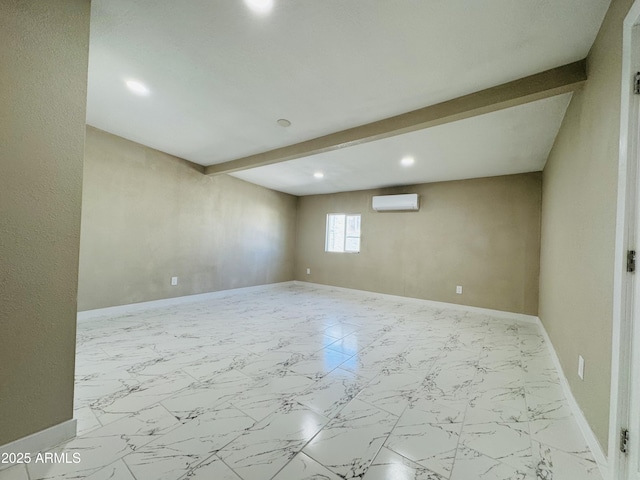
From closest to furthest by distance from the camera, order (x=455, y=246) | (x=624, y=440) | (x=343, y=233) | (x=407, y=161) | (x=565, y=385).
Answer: (x=624, y=440)
(x=565, y=385)
(x=407, y=161)
(x=455, y=246)
(x=343, y=233)

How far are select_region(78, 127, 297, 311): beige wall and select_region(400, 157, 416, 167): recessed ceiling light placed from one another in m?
3.33

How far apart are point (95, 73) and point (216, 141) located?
55.9 inches

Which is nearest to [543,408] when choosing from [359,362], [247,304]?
[359,362]

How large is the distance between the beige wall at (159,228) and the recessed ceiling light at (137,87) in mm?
1507

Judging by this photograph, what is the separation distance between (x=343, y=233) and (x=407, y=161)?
2.73 m

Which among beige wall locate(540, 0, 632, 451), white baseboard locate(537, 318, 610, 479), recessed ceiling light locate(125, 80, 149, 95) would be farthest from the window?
recessed ceiling light locate(125, 80, 149, 95)

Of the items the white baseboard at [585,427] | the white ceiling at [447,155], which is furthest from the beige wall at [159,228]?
the white baseboard at [585,427]

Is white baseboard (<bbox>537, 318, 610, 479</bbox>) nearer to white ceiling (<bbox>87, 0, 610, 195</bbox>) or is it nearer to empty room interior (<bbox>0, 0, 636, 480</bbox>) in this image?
empty room interior (<bbox>0, 0, 636, 480</bbox>)

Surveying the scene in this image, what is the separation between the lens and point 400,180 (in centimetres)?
486

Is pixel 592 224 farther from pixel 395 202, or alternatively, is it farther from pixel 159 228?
pixel 159 228

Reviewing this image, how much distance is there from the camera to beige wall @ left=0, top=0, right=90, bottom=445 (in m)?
1.18

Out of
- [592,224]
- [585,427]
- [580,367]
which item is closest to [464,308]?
[580,367]

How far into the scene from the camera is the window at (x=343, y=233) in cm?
599

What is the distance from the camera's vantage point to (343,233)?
6.22 m
